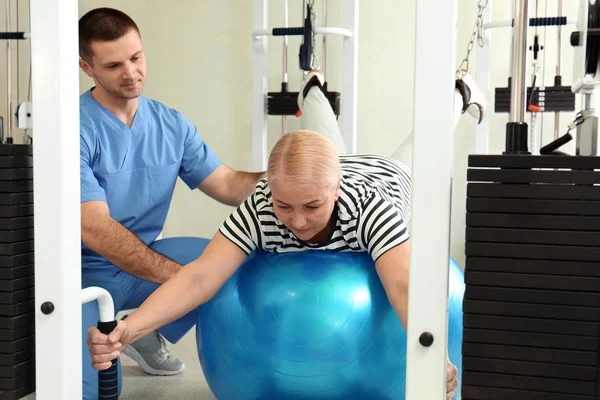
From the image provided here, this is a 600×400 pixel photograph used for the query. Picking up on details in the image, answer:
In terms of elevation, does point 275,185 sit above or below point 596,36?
below

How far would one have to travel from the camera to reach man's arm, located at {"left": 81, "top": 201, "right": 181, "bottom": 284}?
218 centimetres

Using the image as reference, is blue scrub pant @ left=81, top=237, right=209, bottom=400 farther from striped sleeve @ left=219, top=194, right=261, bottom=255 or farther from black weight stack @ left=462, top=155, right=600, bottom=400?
black weight stack @ left=462, top=155, right=600, bottom=400

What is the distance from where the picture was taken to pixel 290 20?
358 cm

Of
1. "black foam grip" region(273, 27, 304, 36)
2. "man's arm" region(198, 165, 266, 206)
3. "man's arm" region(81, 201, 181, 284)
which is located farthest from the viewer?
"black foam grip" region(273, 27, 304, 36)

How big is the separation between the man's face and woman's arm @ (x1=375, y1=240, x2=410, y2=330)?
114 cm

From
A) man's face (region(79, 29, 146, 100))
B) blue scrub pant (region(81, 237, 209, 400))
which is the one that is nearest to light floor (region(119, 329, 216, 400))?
blue scrub pant (region(81, 237, 209, 400))

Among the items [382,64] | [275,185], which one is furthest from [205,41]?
[275,185]

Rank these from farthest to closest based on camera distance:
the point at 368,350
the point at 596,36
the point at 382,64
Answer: the point at 382,64 → the point at 368,350 → the point at 596,36

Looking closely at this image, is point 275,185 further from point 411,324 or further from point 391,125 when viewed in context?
point 391,125

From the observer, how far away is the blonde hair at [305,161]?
1.67m

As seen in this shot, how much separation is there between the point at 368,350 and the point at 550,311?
63 cm

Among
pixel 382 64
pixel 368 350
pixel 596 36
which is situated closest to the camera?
pixel 596 36

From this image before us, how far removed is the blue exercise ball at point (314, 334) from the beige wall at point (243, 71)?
6.12 feet

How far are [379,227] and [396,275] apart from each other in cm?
14
